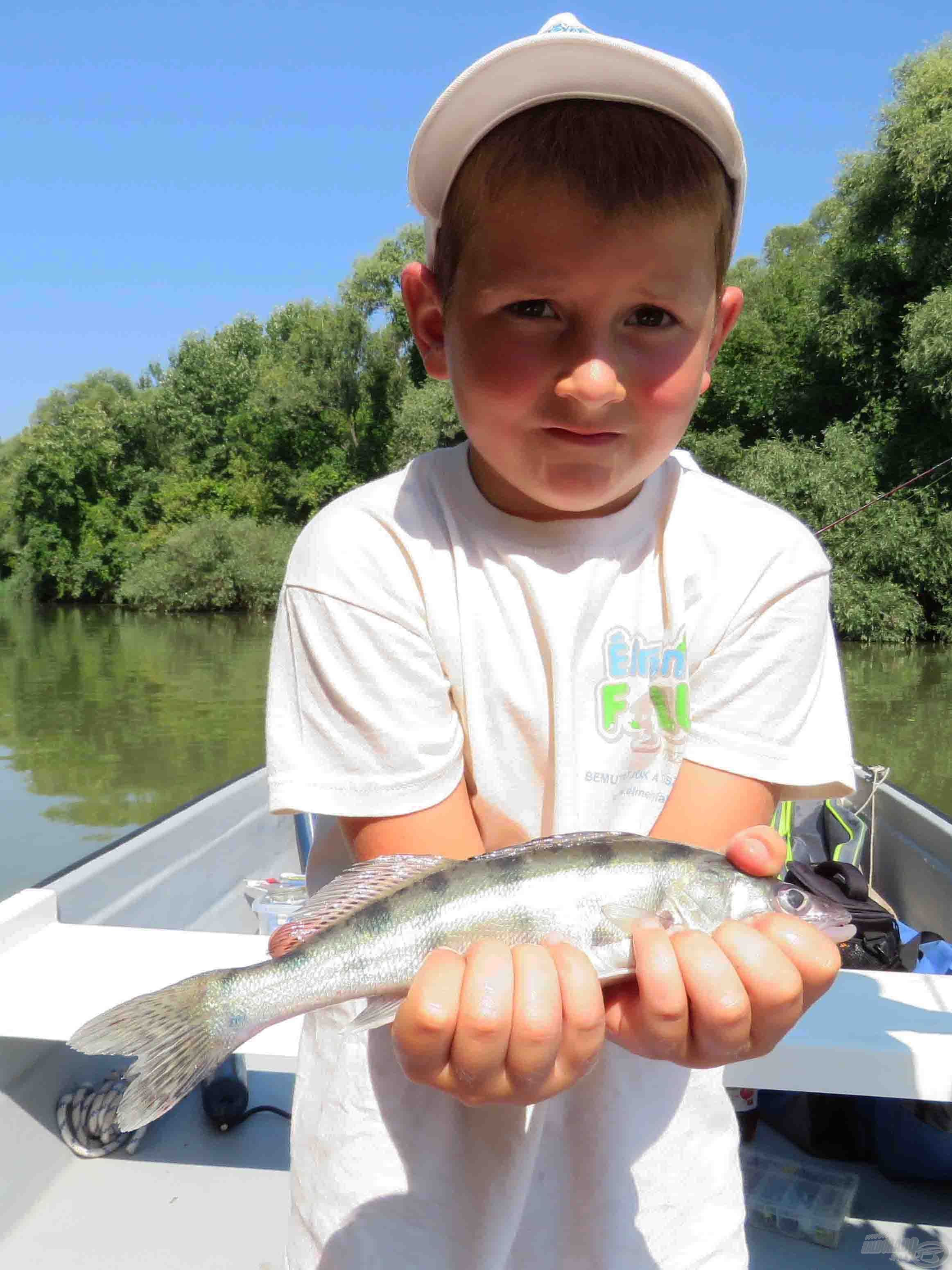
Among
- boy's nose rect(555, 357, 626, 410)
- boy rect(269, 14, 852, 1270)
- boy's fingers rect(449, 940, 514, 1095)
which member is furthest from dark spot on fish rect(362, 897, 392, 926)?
boy's nose rect(555, 357, 626, 410)

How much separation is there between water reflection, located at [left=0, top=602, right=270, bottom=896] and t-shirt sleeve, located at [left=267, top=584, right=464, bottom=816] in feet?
26.9

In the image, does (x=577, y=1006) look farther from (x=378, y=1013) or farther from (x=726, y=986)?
(x=378, y=1013)

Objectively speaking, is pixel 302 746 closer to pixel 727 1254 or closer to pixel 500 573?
pixel 500 573

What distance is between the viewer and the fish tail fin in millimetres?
1247

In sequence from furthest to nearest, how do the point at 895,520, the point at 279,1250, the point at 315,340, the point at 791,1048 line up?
1. the point at 315,340
2. the point at 895,520
3. the point at 279,1250
4. the point at 791,1048

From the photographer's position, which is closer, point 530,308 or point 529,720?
point 530,308

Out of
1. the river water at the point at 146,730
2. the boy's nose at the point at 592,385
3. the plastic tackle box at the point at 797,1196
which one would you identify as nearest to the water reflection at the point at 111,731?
the river water at the point at 146,730

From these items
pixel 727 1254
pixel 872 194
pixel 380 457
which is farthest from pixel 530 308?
pixel 380 457

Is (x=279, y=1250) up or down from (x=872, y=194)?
down

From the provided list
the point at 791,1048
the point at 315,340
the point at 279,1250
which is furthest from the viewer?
the point at 315,340

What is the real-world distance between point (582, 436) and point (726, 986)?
73 cm

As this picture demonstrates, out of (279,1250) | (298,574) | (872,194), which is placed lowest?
→ (279,1250)

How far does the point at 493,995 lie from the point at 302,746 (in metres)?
0.51

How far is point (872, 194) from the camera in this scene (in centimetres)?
2295
